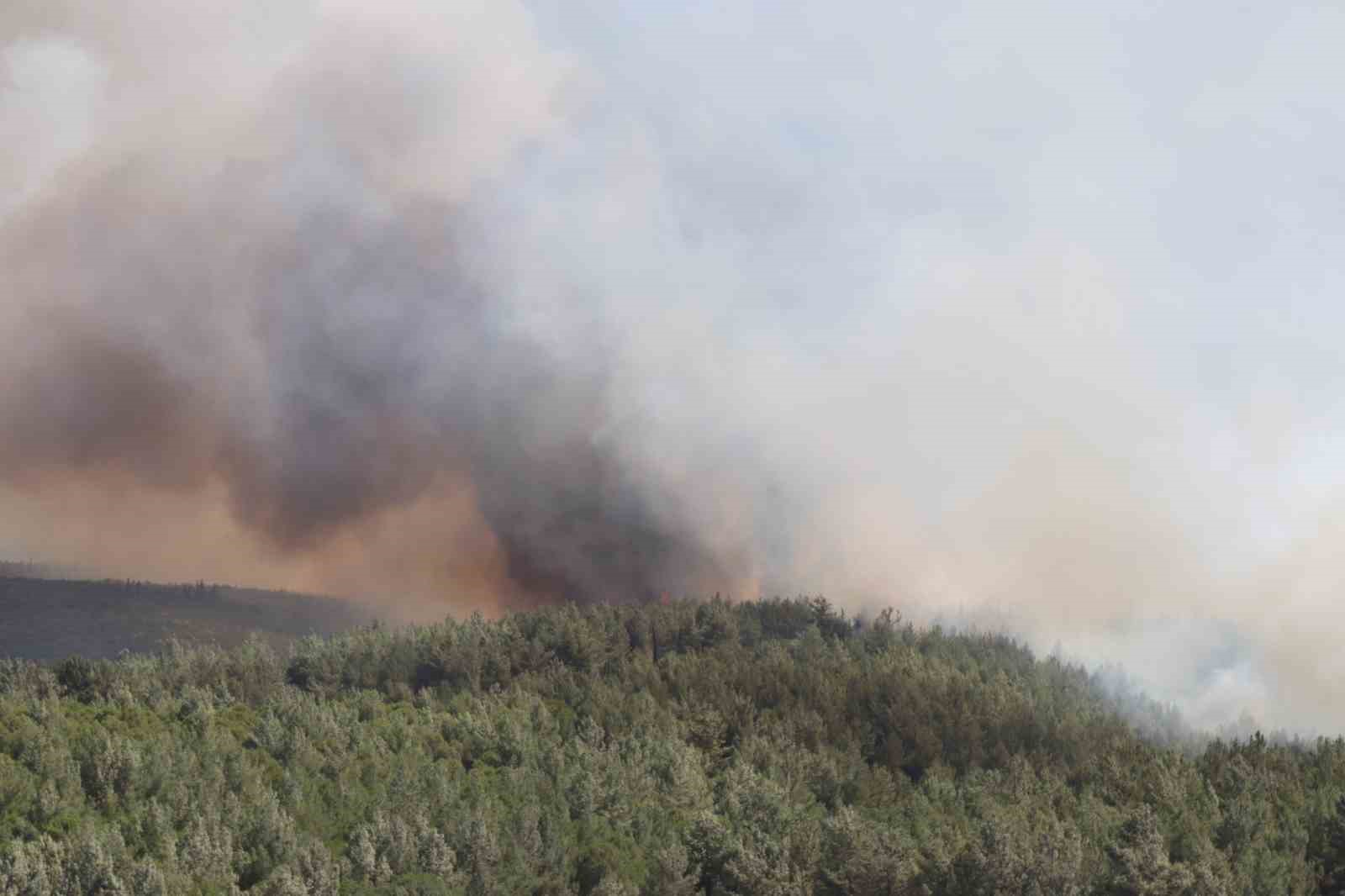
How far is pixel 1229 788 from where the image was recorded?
17238 cm

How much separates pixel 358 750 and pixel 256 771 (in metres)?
17.5

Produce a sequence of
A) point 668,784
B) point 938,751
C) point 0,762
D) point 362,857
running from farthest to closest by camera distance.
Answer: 1. point 938,751
2. point 668,784
3. point 0,762
4. point 362,857

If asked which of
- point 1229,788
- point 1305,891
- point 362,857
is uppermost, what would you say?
point 1229,788

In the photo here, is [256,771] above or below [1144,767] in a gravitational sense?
below

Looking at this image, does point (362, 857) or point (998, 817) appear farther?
point (998, 817)

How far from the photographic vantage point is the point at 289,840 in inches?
5039

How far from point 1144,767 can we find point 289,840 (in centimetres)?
8840

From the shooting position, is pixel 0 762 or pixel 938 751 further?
pixel 938 751

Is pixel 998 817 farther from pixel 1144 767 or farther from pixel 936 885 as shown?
pixel 1144 767

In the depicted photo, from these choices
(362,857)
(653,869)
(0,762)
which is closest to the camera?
(362,857)

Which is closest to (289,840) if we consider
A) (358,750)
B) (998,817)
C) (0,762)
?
(0,762)

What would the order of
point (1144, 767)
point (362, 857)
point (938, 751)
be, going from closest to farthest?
point (362, 857) < point (1144, 767) < point (938, 751)

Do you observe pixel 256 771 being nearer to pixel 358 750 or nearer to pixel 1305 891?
pixel 358 750

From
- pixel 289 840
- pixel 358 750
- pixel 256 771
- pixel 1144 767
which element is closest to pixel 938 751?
pixel 1144 767
